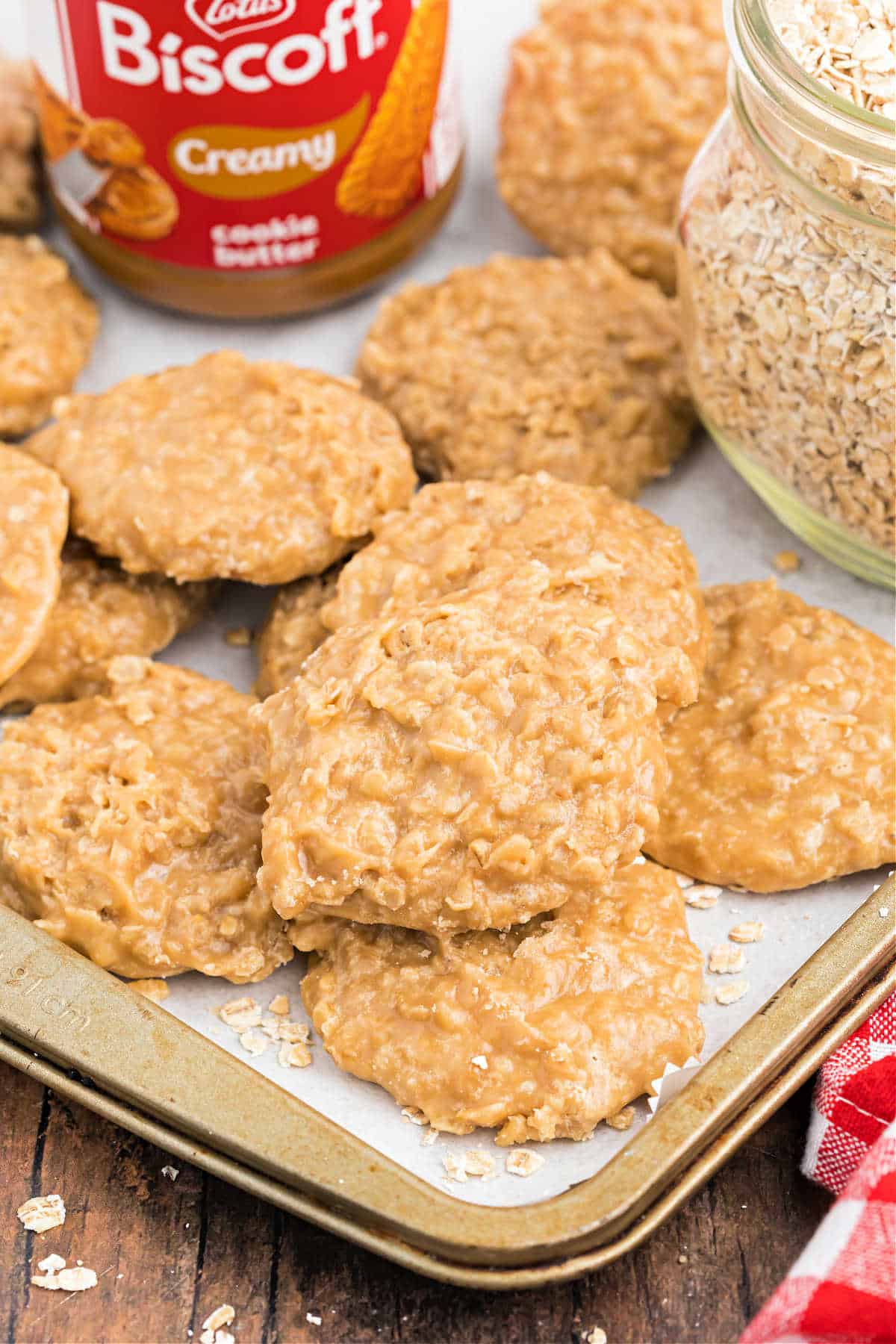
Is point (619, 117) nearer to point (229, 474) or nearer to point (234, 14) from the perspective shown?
point (234, 14)

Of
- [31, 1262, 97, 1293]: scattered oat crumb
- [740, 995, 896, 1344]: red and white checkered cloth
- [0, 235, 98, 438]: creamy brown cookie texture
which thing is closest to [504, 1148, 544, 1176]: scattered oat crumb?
[740, 995, 896, 1344]: red and white checkered cloth

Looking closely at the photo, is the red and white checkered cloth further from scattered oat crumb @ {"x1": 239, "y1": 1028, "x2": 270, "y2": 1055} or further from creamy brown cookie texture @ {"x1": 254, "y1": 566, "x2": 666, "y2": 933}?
scattered oat crumb @ {"x1": 239, "y1": 1028, "x2": 270, "y2": 1055}

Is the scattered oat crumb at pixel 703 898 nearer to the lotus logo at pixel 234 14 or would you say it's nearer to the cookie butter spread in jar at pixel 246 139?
the cookie butter spread in jar at pixel 246 139

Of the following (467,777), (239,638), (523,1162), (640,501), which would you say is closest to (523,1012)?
(523,1162)

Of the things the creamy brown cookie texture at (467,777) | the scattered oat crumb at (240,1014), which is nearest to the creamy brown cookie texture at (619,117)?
the creamy brown cookie texture at (467,777)

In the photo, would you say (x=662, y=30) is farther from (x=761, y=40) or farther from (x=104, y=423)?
(x=104, y=423)
